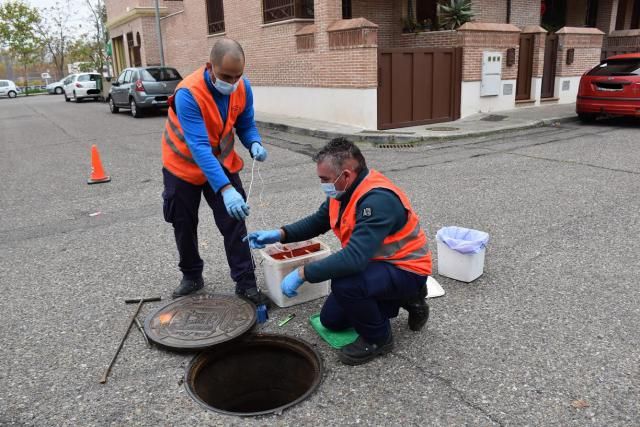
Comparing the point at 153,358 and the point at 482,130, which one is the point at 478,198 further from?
the point at 482,130

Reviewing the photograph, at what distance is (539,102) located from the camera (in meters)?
16.7

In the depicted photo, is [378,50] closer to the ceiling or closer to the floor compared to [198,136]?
closer to the ceiling

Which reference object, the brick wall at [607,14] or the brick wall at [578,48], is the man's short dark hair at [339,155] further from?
the brick wall at [607,14]

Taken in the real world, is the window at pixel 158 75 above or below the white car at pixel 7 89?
above

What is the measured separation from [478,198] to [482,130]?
5.90 meters

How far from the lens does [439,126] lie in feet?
42.4

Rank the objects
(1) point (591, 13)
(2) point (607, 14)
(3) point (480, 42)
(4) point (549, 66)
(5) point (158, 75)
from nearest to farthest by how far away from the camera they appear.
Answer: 1. (3) point (480, 42)
2. (4) point (549, 66)
3. (5) point (158, 75)
4. (2) point (607, 14)
5. (1) point (591, 13)

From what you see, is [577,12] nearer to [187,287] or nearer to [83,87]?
[187,287]

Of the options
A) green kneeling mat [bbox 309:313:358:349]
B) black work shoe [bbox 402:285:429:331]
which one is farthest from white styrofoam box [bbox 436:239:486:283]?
green kneeling mat [bbox 309:313:358:349]

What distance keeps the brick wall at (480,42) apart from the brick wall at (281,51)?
2.99 meters

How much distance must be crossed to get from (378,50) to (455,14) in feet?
10.7

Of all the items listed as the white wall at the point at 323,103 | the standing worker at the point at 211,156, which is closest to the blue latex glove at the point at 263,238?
the standing worker at the point at 211,156

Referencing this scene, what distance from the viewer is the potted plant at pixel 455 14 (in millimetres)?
13938

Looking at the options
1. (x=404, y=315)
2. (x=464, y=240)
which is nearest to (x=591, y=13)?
(x=464, y=240)
